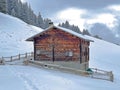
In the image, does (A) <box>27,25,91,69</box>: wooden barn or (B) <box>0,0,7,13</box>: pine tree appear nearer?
(A) <box>27,25,91,69</box>: wooden barn

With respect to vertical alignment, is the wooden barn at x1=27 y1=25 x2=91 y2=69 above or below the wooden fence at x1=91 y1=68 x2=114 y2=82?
above

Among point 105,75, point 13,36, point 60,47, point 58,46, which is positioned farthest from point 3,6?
point 105,75

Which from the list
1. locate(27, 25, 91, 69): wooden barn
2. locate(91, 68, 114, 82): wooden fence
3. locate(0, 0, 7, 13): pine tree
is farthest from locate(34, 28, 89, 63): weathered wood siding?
locate(0, 0, 7, 13): pine tree

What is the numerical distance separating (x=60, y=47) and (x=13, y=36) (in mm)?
47080

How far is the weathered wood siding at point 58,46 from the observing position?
43250 mm

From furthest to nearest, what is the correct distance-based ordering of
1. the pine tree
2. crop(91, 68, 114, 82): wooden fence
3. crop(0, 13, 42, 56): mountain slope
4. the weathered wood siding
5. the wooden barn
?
the pine tree
crop(0, 13, 42, 56): mountain slope
the weathered wood siding
the wooden barn
crop(91, 68, 114, 82): wooden fence

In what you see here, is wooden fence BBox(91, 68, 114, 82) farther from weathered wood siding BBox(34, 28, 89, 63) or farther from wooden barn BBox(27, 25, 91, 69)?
weathered wood siding BBox(34, 28, 89, 63)

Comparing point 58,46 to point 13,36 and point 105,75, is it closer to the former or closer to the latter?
point 105,75

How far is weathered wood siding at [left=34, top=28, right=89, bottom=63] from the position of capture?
43.2 m

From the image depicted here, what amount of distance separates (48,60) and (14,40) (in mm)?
42317

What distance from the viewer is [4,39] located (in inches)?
3246

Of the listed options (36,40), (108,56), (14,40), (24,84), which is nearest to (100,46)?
(108,56)

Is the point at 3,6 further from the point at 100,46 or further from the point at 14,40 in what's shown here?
the point at 100,46

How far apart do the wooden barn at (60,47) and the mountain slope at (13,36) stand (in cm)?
2361
